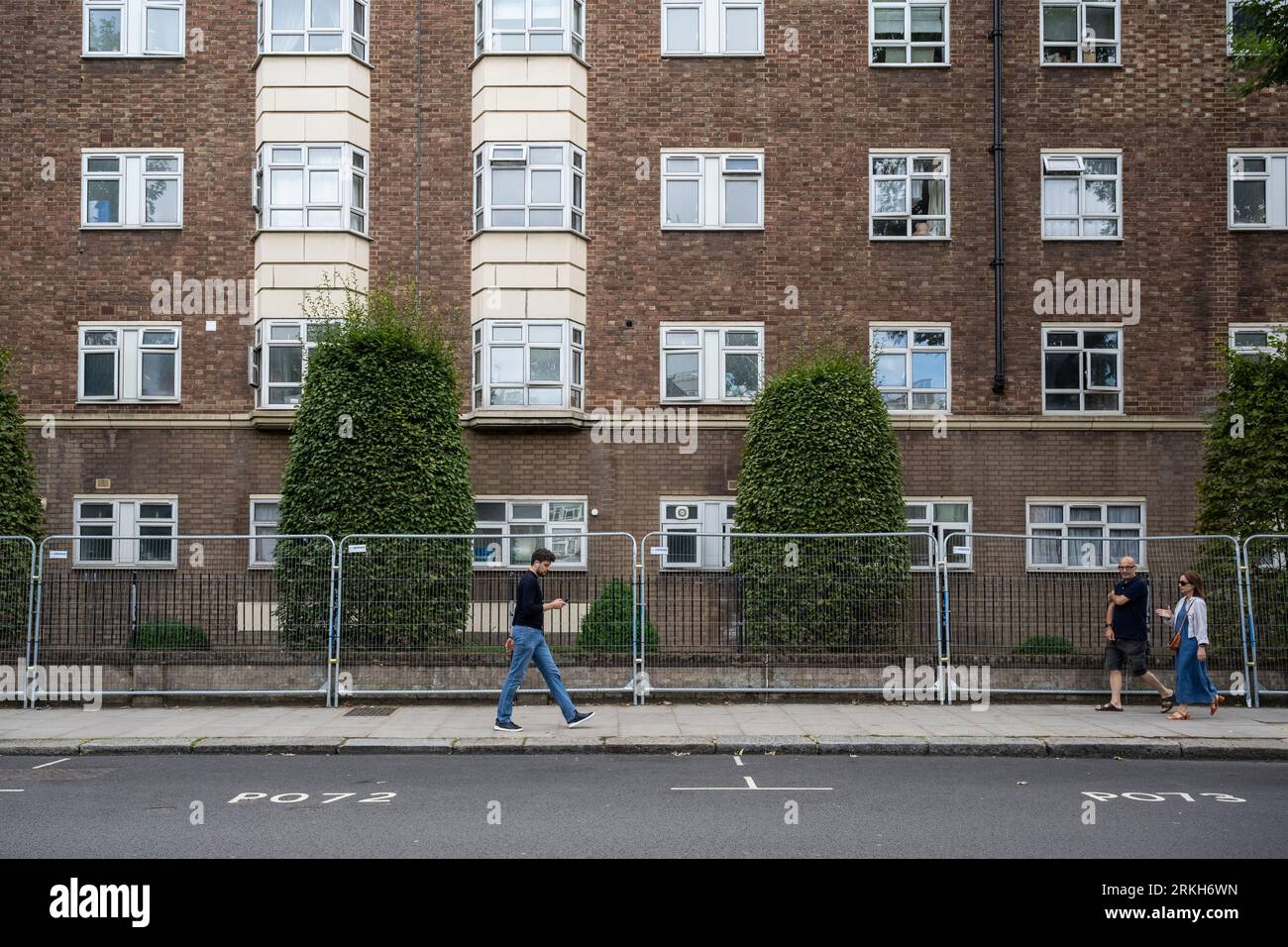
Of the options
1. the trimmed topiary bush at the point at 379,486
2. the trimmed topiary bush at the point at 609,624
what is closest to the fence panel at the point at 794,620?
the trimmed topiary bush at the point at 609,624

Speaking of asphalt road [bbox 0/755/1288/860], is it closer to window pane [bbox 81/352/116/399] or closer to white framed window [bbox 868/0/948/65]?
window pane [bbox 81/352/116/399]

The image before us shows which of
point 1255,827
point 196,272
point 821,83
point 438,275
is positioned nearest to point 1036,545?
point 1255,827

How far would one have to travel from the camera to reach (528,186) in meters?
21.9

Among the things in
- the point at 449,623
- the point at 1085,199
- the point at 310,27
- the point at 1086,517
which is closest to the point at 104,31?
the point at 310,27

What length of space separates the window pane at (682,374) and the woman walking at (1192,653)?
1030 cm

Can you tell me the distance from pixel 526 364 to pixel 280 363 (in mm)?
4403

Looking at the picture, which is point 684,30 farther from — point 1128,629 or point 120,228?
point 1128,629

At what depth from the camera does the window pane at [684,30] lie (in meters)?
22.4

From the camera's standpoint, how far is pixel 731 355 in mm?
22156

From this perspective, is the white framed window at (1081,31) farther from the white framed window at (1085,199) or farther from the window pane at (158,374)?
the window pane at (158,374)

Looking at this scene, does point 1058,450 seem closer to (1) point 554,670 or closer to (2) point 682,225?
(2) point 682,225

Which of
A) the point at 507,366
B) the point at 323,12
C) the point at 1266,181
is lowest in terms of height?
the point at 507,366

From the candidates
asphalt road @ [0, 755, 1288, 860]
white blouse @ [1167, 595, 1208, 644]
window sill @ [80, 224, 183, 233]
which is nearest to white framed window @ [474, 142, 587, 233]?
window sill @ [80, 224, 183, 233]

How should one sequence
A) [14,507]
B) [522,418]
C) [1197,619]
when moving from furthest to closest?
1. [522,418]
2. [14,507]
3. [1197,619]
